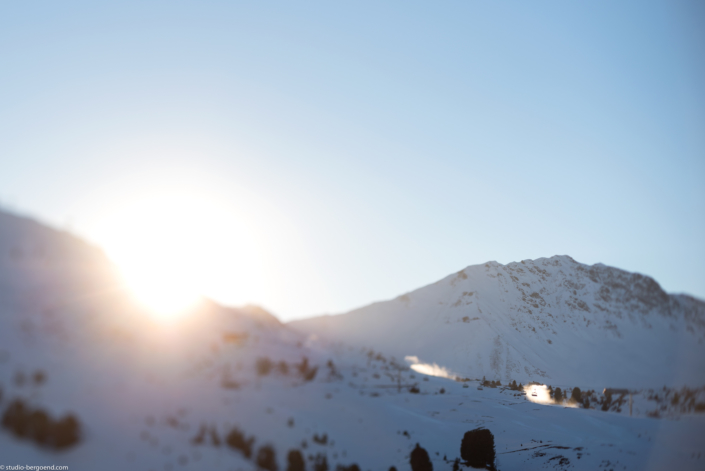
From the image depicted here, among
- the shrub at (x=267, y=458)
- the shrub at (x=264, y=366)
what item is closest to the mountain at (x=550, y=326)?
the shrub at (x=264, y=366)

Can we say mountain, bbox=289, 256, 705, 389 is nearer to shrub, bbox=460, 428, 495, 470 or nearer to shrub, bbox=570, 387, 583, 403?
shrub, bbox=570, 387, 583, 403

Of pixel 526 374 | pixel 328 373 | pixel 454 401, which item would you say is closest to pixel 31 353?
pixel 328 373

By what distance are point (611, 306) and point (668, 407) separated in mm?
3240

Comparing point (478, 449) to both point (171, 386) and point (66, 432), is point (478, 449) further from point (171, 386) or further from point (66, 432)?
point (66, 432)

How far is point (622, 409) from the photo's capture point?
12.7 m

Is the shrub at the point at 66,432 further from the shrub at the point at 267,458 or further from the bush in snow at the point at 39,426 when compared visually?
the shrub at the point at 267,458

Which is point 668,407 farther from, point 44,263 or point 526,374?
point 44,263

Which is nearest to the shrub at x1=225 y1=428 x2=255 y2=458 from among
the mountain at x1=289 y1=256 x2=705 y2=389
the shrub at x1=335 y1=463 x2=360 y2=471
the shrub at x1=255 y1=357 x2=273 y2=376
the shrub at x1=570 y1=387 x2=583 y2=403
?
the shrub at x1=255 y1=357 x2=273 y2=376

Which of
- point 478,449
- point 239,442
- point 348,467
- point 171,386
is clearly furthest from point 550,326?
point 171,386

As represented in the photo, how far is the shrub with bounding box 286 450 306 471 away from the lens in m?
7.37

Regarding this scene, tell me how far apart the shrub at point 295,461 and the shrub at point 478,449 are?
15.3 ft

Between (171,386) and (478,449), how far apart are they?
743 centimetres

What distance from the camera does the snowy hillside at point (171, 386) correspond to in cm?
608

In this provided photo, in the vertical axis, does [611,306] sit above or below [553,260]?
below
